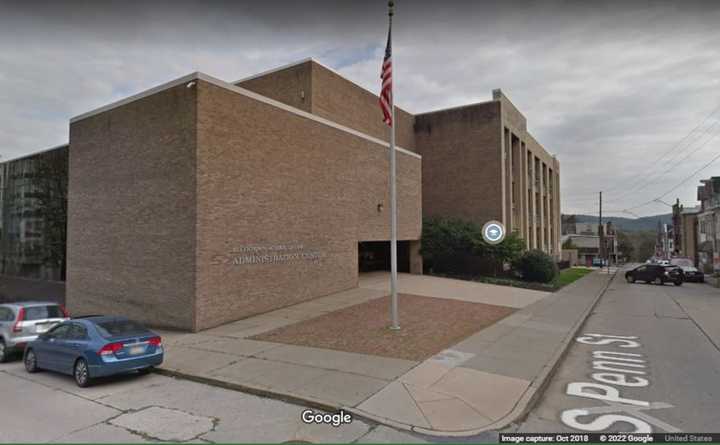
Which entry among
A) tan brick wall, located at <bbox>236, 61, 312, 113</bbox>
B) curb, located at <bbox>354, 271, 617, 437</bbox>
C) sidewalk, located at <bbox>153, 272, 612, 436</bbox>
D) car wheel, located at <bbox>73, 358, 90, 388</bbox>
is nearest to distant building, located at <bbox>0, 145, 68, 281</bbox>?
tan brick wall, located at <bbox>236, 61, 312, 113</bbox>

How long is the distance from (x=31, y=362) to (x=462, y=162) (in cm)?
2993

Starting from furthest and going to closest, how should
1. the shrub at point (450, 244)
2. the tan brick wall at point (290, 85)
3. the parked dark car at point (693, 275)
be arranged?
the parked dark car at point (693, 275) < the shrub at point (450, 244) < the tan brick wall at point (290, 85)

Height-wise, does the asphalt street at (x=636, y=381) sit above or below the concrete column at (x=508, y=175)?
below

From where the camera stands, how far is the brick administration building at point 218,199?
1360 centimetres

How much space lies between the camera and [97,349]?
8109 millimetres

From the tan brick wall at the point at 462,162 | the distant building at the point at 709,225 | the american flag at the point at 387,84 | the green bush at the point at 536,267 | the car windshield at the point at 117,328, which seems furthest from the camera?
the distant building at the point at 709,225

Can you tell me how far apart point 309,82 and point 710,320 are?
20454 mm

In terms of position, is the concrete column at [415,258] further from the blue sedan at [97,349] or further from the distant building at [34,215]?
the distant building at [34,215]

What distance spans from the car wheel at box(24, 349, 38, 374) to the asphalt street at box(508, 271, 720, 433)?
10.2 m

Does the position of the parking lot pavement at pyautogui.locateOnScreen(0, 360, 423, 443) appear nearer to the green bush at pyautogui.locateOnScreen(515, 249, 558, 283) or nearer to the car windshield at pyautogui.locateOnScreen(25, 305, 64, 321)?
the car windshield at pyautogui.locateOnScreen(25, 305, 64, 321)

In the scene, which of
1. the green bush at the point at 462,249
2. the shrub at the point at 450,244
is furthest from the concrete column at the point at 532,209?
the shrub at the point at 450,244

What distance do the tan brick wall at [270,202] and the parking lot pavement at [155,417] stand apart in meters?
5.17

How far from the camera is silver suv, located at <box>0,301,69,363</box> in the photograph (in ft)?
37.3

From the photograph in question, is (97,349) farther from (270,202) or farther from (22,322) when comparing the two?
(270,202)
